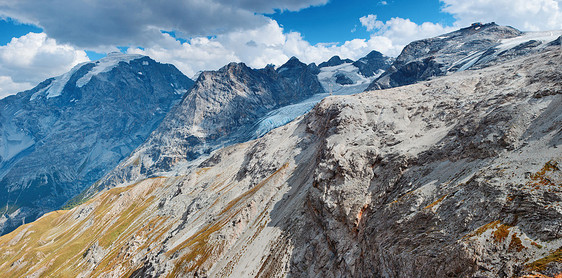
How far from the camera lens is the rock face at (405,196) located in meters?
21.1

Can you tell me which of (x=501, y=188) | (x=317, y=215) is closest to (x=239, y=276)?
(x=317, y=215)

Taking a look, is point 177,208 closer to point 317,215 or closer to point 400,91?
point 317,215

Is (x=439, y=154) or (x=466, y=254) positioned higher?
(x=439, y=154)

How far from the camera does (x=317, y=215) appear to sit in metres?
47.3

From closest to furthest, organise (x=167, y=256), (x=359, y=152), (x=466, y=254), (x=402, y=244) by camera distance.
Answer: (x=466, y=254)
(x=402, y=244)
(x=359, y=152)
(x=167, y=256)

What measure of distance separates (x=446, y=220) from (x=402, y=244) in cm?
533

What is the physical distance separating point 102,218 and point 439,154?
591 ft

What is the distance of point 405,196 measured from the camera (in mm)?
33250

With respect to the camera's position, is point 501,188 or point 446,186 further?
point 446,186

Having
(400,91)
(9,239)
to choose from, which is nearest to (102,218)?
(9,239)

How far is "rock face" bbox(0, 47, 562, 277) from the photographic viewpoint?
2106 cm

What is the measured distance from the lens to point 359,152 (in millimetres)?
47188

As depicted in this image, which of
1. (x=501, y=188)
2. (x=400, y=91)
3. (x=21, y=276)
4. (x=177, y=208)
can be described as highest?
(x=400, y=91)

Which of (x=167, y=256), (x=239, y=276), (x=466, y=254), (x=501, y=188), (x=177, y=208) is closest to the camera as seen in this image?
(x=466, y=254)
